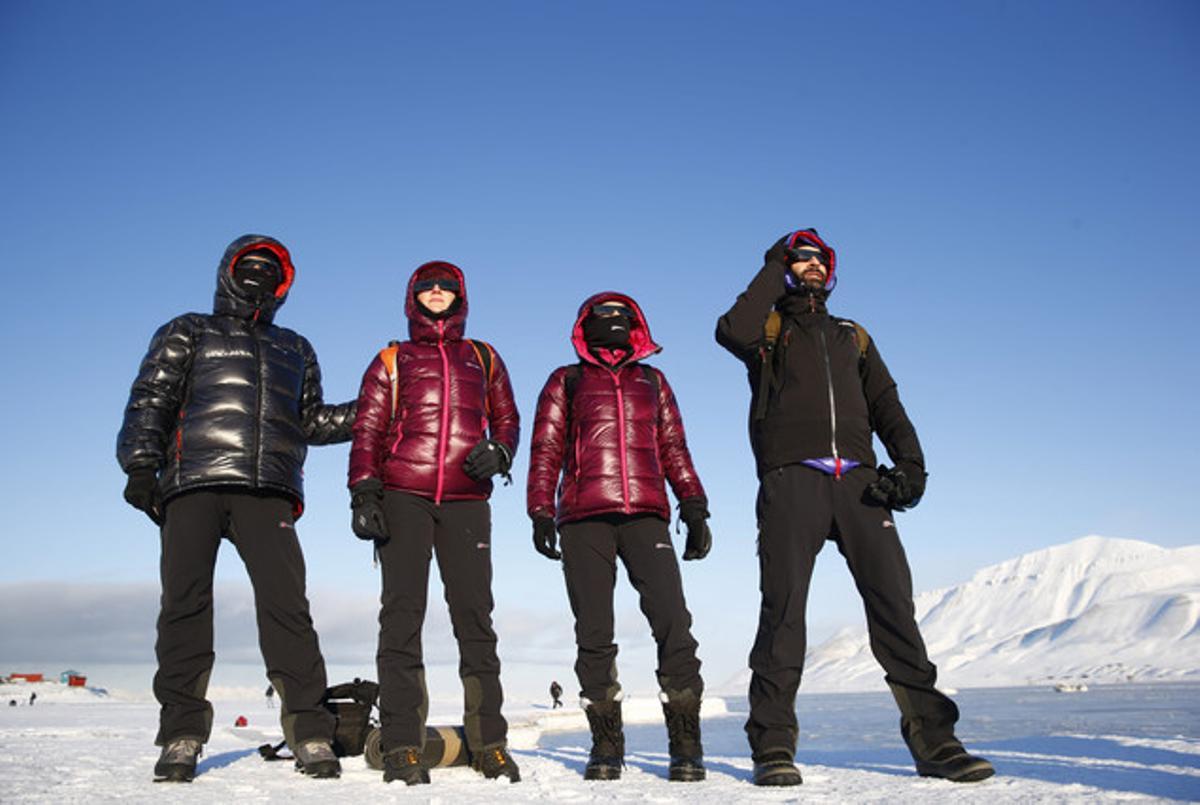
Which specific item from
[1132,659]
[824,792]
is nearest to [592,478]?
[824,792]

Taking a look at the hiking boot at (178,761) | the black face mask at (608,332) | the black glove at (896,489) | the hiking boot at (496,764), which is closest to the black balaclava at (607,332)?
the black face mask at (608,332)

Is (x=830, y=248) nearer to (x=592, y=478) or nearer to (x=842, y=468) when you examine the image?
(x=842, y=468)

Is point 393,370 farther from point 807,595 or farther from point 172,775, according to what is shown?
point 807,595

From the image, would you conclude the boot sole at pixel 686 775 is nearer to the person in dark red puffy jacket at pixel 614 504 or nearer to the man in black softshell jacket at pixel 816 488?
the person in dark red puffy jacket at pixel 614 504

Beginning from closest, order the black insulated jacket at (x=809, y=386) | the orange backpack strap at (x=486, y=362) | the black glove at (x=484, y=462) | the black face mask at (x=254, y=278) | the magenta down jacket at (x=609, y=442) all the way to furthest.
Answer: the black insulated jacket at (x=809, y=386), the black glove at (x=484, y=462), the magenta down jacket at (x=609, y=442), the black face mask at (x=254, y=278), the orange backpack strap at (x=486, y=362)

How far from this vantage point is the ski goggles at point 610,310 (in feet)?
19.6

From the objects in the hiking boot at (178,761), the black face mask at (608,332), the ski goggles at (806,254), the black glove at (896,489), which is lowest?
the hiking boot at (178,761)

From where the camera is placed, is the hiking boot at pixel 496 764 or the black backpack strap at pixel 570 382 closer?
the hiking boot at pixel 496 764

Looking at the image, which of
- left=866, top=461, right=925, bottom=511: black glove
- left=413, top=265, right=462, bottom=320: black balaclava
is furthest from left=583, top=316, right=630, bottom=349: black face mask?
left=866, top=461, right=925, bottom=511: black glove

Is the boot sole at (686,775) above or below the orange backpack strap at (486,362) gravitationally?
below

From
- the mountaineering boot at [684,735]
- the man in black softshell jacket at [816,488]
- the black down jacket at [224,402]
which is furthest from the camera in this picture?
the black down jacket at [224,402]

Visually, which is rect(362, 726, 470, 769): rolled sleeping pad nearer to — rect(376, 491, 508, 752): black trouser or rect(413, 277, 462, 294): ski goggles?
rect(376, 491, 508, 752): black trouser

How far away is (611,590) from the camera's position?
546 cm

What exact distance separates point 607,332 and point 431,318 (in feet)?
3.73
